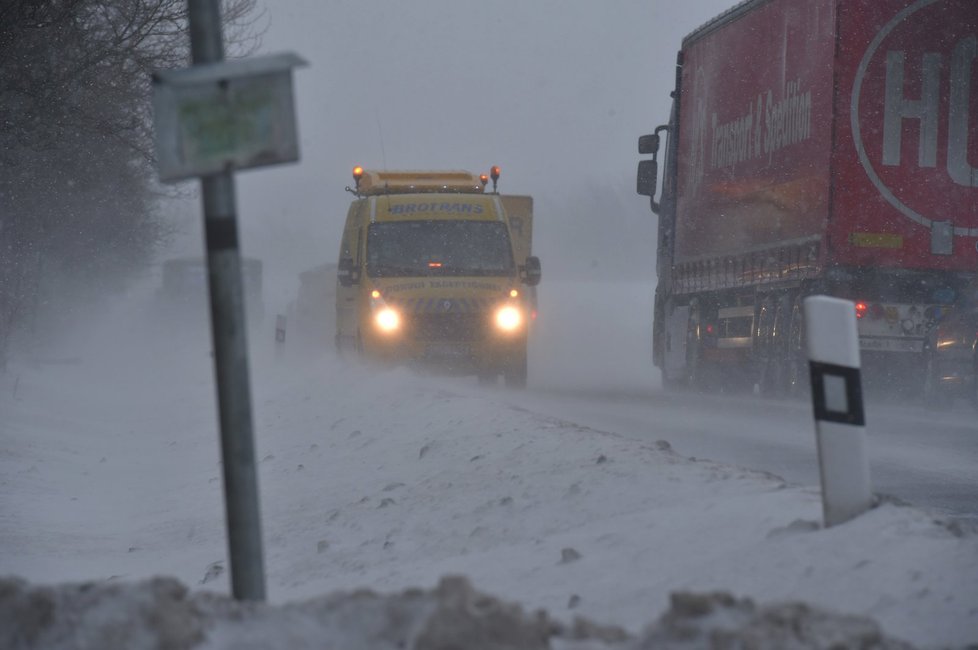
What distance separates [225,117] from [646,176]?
16742mm

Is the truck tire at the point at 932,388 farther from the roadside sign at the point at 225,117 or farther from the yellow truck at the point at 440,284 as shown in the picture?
the roadside sign at the point at 225,117

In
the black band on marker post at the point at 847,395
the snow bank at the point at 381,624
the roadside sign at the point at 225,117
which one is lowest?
the snow bank at the point at 381,624

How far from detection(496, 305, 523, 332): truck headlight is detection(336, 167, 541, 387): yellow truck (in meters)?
0.01

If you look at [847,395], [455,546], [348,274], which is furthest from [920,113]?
[847,395]

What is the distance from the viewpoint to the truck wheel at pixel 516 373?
64.9 ft

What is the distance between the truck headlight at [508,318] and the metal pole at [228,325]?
15802 mm

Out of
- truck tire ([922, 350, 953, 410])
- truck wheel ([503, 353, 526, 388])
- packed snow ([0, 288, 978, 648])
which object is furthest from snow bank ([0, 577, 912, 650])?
truck wheel ([503, 353, 526, 388])

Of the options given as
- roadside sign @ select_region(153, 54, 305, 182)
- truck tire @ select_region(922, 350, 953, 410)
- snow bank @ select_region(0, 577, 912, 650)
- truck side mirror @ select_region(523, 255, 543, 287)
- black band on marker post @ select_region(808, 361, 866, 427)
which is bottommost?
truck tire @ select_region(922, 350, 953, 410)

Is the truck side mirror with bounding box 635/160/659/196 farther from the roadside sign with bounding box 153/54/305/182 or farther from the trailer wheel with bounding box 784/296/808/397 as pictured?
the roadside sign with bounding box 153/54/305/182

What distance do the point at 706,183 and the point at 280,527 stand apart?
12160 mm

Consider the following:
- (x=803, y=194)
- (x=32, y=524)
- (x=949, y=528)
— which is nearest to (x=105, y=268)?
(x=803, y=194)

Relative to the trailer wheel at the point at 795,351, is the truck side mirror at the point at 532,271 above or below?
above

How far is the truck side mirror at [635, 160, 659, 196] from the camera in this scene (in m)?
19.9

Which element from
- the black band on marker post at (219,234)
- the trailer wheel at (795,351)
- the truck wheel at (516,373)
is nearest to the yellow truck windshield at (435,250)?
the truck wheel at (516,373)
